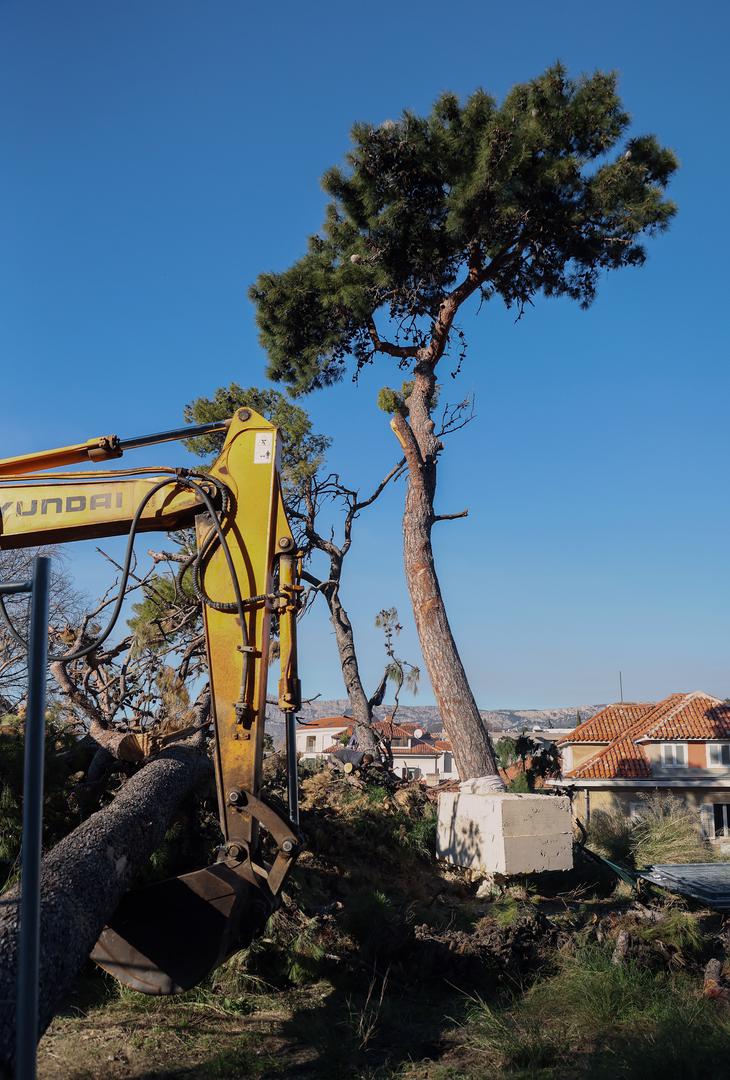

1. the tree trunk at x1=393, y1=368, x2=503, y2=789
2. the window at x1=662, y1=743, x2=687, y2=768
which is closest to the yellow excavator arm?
the tree trunk at x1=393, y1=368, x2=503, y2=789

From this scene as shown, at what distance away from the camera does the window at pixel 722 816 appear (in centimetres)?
2547

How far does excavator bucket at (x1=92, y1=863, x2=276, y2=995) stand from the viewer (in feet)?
13.2

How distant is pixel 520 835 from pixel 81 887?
4.83 meters

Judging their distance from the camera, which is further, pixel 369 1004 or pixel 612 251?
pixel 612 251

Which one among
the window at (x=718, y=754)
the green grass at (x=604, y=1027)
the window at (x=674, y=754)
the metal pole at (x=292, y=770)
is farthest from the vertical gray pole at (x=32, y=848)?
the window at (x=718, y=754)

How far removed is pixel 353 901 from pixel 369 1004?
115 cm

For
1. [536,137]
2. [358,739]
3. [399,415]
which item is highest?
[536,137]

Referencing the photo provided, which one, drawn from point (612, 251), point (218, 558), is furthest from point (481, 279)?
point (218, 558)

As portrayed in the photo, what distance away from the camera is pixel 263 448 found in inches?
198

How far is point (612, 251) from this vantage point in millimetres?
12812

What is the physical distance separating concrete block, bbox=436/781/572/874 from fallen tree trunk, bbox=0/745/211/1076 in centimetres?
321

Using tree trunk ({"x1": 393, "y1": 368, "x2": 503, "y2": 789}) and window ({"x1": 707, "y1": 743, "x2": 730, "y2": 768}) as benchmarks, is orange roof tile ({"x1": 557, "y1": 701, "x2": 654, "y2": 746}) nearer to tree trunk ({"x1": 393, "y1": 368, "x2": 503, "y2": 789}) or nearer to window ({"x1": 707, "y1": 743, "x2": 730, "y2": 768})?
window ({"x1": 707, "y1": 743, "x2": 730, "y2": 768})

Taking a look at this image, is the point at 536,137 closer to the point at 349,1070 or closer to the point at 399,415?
the point at 399,415

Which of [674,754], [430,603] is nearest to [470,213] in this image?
[430,603]
